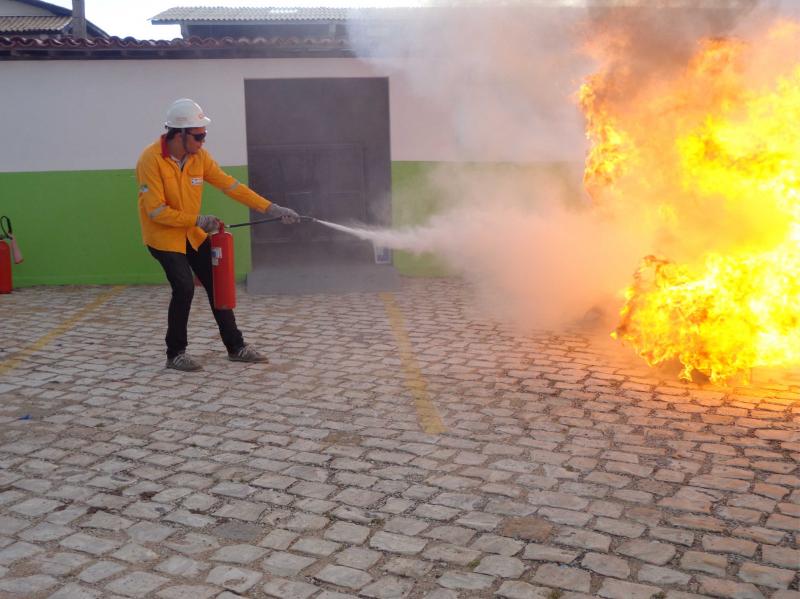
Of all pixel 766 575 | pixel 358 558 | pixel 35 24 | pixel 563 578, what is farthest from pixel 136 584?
pixel 35 24

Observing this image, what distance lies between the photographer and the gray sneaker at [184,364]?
23.9ft

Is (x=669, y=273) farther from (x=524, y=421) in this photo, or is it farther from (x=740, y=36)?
(x=740, y=36)

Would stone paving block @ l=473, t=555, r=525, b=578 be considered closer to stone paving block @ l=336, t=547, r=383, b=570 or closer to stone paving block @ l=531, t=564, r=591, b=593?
stone paving block @ l=531, t=564, r=591, b=593

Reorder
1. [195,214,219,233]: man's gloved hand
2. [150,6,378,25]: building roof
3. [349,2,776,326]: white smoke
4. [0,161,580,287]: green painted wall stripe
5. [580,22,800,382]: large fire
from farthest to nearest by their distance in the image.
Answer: [150,6,378,25]: building roof → [0,161,580,287]: green painted wall stripe → [349,2,776,326]: white smoke → [195,214,219,233]: man's gloved hand → [580,22,800,382]: large fire

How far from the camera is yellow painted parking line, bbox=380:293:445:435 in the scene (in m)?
5.88

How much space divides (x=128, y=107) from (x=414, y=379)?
672 centimetres

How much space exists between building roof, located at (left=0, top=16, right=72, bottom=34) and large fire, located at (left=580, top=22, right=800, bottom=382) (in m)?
18.9

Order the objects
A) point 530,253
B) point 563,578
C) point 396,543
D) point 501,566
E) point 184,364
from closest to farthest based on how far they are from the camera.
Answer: point 563,578 → point 501,566 → point 396,543 → point 184,364 → point 530,253

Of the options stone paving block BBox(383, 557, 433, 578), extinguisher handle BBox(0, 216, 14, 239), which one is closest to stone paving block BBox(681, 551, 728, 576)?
stone paving block BBox(383, 557, 433, 578)

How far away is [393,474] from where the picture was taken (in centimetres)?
499

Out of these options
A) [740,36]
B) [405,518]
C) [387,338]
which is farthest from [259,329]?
[740,36]

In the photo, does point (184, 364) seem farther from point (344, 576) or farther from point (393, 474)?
point (344, 576)

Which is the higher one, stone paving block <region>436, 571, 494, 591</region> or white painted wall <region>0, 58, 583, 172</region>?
white painted wall <region>0, 58, 583, 172</region>

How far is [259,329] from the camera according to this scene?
349 inches
